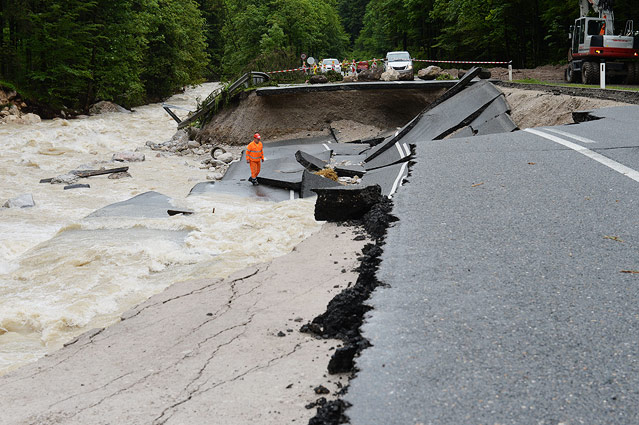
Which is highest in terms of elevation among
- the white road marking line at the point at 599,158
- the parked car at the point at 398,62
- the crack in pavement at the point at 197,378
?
the parked car at the point at 398,62

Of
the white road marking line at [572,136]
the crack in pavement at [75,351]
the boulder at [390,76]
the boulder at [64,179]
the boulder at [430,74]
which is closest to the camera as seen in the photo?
the crack in pavement at [75,351]

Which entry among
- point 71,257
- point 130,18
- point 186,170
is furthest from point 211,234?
point 130,18

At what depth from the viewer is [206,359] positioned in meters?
4.03

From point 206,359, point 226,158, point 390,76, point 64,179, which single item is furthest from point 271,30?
point 206,359

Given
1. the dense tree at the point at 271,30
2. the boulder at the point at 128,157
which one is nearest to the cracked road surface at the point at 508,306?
the boulder at the point at 128,157

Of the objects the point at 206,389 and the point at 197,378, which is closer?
the point at 206,389

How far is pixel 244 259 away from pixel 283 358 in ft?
12.8

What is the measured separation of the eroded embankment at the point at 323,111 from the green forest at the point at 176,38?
706 cm

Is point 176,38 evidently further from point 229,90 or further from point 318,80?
point 318,80

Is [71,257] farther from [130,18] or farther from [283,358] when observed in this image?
[130,18]

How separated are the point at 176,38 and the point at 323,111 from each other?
27941 mm

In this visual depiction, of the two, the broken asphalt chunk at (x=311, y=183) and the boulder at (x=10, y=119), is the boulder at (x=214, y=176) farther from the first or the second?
the boulder at (x=10, y=119)

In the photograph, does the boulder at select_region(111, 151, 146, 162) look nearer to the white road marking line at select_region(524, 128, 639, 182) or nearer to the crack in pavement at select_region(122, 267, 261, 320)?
the white road marking line at select_region(524, 128, 639, 182)

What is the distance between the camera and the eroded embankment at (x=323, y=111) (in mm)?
23203
